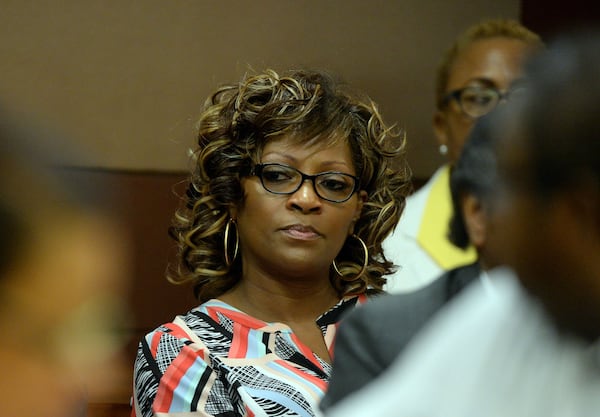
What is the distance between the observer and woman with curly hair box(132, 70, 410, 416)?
85.0 inches

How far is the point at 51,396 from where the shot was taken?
92cm

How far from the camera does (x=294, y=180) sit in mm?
2301

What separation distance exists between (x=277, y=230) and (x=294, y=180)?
4.4 inches

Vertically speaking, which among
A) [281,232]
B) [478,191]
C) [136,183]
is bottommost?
[136,183]

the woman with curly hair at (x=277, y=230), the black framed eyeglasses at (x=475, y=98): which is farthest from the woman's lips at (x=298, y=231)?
the black framed eyeglasses at (x=475, y=98)

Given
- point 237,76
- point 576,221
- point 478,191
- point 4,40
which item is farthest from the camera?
point 237,76

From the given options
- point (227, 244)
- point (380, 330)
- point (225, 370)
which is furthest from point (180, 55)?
point (380, 330)

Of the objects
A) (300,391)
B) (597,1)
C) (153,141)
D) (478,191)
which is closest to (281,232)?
(300,391)

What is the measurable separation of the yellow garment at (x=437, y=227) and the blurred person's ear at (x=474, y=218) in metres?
1.59

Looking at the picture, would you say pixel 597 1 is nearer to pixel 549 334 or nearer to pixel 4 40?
pixel 4 40

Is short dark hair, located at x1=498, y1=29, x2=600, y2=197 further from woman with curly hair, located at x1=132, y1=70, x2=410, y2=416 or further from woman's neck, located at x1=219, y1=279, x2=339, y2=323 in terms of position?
woman's neck, located at x1=219, y1=279, x2=339, y2=323

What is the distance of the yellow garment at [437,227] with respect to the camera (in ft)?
9.89

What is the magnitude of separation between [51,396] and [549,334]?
1.51 feet

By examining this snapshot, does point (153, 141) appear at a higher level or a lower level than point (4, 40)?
lower
